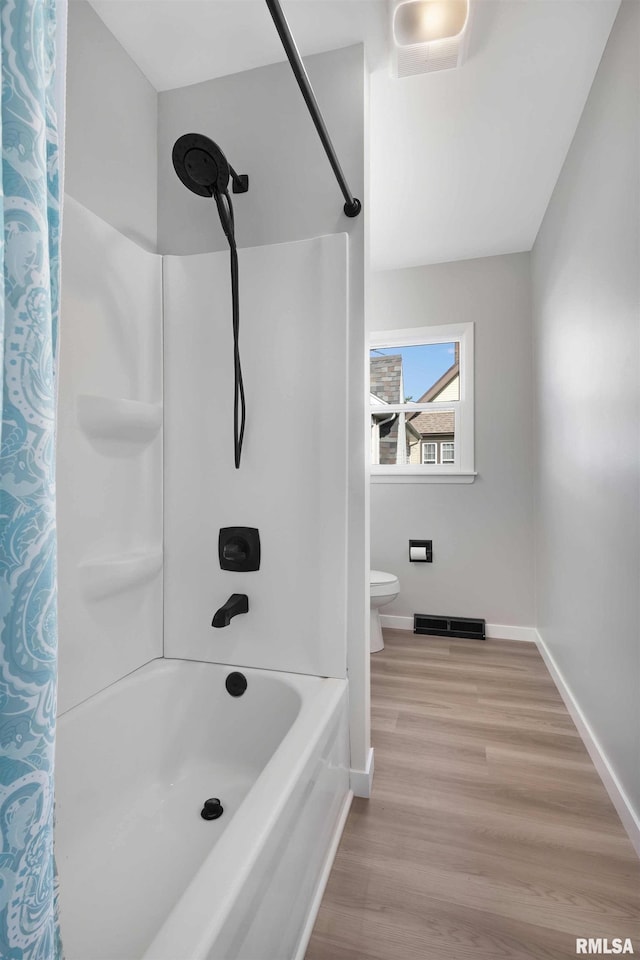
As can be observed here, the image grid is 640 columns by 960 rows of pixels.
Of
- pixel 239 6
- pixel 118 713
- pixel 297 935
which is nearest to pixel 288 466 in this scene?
pixel 118 713

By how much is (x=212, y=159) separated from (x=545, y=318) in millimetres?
2070

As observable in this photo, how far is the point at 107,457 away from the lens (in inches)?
60.2

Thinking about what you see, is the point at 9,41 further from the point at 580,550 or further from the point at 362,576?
the point at 580,550

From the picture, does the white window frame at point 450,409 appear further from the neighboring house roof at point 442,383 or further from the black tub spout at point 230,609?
the black tub spout at point 230,609

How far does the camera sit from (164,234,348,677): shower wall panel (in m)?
1.61

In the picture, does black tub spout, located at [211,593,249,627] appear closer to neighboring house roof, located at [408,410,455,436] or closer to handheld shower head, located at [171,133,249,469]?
handheld shower head, located at [171,133,249,469]

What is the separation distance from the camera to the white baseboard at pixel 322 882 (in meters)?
1.15

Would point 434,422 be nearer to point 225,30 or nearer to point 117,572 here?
point 225,30

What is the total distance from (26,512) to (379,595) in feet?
8.72

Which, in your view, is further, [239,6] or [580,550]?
[580,550]

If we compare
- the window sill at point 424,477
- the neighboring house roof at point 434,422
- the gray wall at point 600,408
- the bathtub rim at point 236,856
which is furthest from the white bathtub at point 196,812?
the neighboring house roof at point 434,422

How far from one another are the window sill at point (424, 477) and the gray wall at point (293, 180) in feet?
6.14

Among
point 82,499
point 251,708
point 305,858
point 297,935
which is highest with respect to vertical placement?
point 82,499

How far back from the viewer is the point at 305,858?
3.82ft
